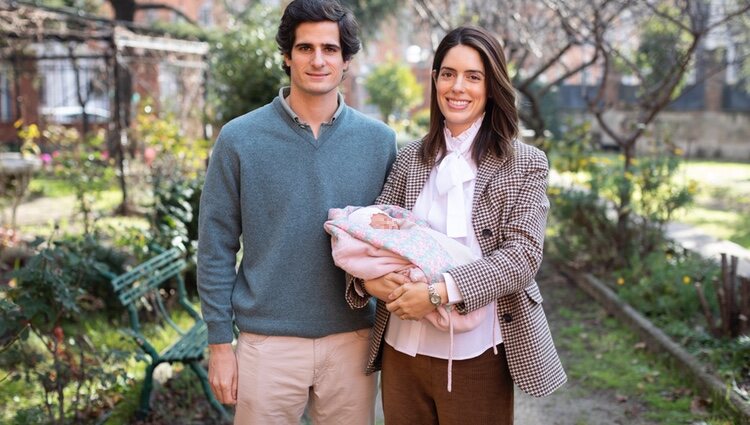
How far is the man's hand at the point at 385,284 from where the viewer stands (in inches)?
92.7

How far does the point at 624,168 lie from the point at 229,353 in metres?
5.81

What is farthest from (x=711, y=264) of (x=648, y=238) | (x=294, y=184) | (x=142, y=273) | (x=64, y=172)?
(x=64, y=172)

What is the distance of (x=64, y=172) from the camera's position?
7758 mm

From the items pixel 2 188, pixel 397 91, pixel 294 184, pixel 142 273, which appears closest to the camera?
pixel 294 184

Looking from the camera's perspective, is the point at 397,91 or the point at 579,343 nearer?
the point at 579,343

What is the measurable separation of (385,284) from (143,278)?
2786 mm

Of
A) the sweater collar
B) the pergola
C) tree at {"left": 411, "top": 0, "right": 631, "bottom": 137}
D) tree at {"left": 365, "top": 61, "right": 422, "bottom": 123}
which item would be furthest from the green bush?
tree at {"left": 365, "top": 61, "right": 422, "bottom": 123}

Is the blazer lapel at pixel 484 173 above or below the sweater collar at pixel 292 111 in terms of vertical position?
below

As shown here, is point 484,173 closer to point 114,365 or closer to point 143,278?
point 143,278

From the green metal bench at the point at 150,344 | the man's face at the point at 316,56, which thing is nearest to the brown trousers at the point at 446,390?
the man's face at the point at 316,56

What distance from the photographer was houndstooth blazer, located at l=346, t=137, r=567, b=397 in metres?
2.34

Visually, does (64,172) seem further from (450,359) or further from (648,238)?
(450,359)

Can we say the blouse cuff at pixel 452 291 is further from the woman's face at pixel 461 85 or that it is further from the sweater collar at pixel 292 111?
the sweater collar at pixel 292 111

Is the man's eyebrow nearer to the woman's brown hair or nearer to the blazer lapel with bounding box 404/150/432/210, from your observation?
the woman's brown hair
